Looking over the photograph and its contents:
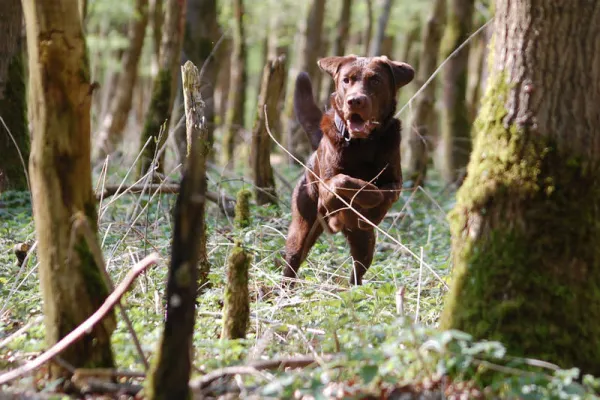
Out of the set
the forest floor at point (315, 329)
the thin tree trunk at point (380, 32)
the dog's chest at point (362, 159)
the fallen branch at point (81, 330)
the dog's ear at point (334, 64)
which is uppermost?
the thin tree trunk at point (380, 32)

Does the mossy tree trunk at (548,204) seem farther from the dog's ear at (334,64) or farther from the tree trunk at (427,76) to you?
the tree trunk at (427,76)

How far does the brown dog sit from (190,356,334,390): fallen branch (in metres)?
2.43

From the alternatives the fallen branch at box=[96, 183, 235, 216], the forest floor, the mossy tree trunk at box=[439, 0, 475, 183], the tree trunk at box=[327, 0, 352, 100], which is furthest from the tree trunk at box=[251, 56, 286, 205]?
the tree trunk at box=[327, 0, 352, 100]

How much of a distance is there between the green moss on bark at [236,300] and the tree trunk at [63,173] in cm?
86

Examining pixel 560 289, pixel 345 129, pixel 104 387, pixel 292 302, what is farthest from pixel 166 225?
pixel 560 289

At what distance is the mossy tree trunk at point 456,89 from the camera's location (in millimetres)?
12352

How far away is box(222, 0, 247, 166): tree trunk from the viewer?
13652mm

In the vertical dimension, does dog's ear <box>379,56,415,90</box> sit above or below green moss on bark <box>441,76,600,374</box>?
above

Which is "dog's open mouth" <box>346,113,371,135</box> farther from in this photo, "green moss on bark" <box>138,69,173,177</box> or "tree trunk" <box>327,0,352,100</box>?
"tree trunk" <box>327,0,352,100</box>

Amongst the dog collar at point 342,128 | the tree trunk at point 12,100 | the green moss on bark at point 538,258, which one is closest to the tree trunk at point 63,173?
the green moss on bark at point 538,258

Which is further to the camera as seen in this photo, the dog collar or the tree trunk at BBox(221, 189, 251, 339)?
the dog collar

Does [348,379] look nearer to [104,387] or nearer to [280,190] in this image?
[104,387]

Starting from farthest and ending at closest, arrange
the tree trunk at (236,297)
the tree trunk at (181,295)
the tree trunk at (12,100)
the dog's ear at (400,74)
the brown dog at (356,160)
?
the tree trunk at (12,100) → the dog's ear at (400,74) → the brown dog at (356,160) → the tree trunk at (236,297) → the tree trunk at (181,295)

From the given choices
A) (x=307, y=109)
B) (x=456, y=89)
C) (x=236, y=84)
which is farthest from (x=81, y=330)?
(x=236, y=84)
